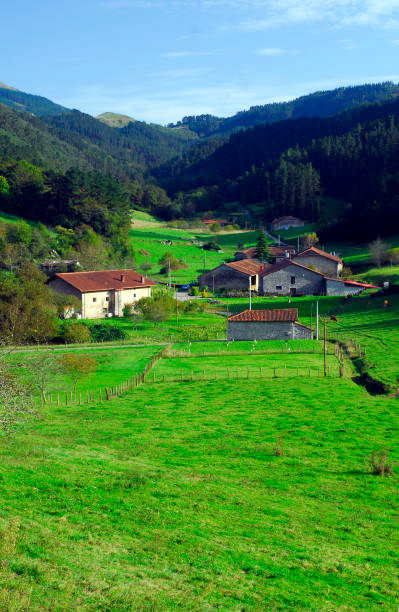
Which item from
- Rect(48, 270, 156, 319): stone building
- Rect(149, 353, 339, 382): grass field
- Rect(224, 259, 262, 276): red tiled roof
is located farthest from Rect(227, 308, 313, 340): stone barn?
Rect(224, 259, 262, 276): red tiled roof

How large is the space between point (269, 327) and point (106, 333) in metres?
14.5

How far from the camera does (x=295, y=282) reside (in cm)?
7600

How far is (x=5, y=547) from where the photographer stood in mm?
11352

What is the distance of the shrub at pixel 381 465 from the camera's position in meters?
18.1

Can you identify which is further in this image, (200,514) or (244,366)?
(244,366)

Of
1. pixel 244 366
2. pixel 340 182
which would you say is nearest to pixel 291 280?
pixel 244 366

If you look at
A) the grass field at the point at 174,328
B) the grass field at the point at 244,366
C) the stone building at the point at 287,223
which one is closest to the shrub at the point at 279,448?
the grass field at the point at 244,366

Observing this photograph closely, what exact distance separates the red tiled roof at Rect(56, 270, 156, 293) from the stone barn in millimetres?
19277

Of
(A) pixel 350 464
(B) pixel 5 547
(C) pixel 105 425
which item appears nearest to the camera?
(B) pixel 5 547

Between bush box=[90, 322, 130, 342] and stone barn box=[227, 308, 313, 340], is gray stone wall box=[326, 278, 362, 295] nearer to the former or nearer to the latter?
stone barn box=[227, 308, 313, 340]

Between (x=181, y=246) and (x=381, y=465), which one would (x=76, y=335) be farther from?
(x=181, y=246)

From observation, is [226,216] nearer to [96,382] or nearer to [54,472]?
[96,382]

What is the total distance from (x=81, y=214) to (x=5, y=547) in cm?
8738

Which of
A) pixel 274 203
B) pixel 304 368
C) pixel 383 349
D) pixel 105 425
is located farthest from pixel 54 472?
pixel 274 203
